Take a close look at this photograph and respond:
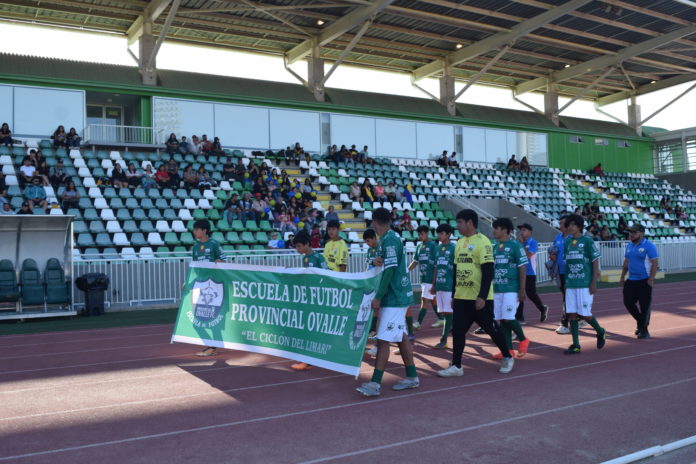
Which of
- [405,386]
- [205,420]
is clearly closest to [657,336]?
[405,386]

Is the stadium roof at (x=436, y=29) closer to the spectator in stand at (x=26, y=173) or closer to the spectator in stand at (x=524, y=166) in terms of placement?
the spectator in stand at (x=524, y=166)

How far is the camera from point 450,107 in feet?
113

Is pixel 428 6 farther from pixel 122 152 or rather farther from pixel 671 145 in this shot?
pixel 671 145

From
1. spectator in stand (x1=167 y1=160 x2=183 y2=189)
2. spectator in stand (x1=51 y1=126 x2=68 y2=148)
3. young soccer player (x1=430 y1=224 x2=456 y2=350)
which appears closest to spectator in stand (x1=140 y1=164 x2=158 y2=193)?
spectator in stand (x1=167 y1=160 x2=183 y2=189)

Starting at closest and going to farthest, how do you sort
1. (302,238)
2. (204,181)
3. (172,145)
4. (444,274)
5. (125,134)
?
1. (302,238)
2. (444,274)
3. (204,181)
4. (172,145)
5. (125,134)

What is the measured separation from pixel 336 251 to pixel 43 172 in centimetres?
1288

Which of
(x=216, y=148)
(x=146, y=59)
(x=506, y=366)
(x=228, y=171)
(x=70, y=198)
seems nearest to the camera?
(x=506, y=366)

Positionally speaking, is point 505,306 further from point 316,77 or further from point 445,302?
point 316,77

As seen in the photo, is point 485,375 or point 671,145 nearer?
point 485,375

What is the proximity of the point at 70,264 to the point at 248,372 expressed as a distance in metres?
8.98

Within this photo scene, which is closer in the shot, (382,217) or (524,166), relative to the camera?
(382,217)

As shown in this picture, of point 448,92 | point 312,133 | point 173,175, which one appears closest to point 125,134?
point 173,175

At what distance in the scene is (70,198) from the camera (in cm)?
1831

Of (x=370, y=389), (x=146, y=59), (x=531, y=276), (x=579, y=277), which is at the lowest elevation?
(x=370, y=389)
